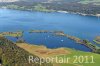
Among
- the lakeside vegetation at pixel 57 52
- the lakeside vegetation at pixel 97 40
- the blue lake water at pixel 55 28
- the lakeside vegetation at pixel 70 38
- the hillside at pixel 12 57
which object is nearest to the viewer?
the hillside at pixel 12 57

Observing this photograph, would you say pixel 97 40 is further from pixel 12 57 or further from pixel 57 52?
pixel 12 57

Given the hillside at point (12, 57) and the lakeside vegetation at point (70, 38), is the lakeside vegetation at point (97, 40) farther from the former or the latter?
the hillside at point (12, 57)

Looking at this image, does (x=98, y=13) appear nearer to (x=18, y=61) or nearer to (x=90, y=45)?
(x=90, y=45)

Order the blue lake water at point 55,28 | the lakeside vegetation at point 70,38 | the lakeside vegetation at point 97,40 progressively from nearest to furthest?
the lakeside vegetation at point 70,38, the blue lake water at point 55,28, the lakeside vegetation at point 97,40

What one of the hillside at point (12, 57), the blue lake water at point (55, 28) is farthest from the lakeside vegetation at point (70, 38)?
the hillside at point (12, 57)

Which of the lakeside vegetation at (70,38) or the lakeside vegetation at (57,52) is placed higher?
the lakeside vegetation at (57,52)

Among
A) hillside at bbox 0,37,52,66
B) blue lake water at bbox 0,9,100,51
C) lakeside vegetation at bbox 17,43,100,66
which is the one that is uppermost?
hillside at bbox 0,37,52,66

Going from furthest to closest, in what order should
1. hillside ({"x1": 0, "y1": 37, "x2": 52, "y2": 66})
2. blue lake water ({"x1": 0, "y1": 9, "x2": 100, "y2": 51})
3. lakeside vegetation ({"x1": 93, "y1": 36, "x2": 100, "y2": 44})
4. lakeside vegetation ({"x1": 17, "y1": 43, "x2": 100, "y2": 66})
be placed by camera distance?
lakeside vegetation ({"x1": 93, "y1": 36, "x2": 100, "y2": 44}) → blue lake water ({"x1": 0, "y1": 9, "x2": 100, "y2": 51}) → lakeside vegetation ({"x1": 17, "y1": 43, "x2": 100, "y2": 66}) → hillside ({"x1": 0, "y1": 37, "x2": 52, "y2": 66})

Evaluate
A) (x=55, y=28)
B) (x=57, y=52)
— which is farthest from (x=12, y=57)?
(x=55, y=28)

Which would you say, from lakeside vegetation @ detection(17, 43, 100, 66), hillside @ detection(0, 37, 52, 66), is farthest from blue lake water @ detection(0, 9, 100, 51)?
hillside @ detection(0, 37, 52, 66)

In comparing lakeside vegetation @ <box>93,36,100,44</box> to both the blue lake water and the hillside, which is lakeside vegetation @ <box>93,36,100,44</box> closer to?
the blue lake water

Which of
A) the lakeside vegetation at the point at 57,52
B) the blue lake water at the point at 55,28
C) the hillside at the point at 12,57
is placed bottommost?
the blue lake water at the point at 55,28
